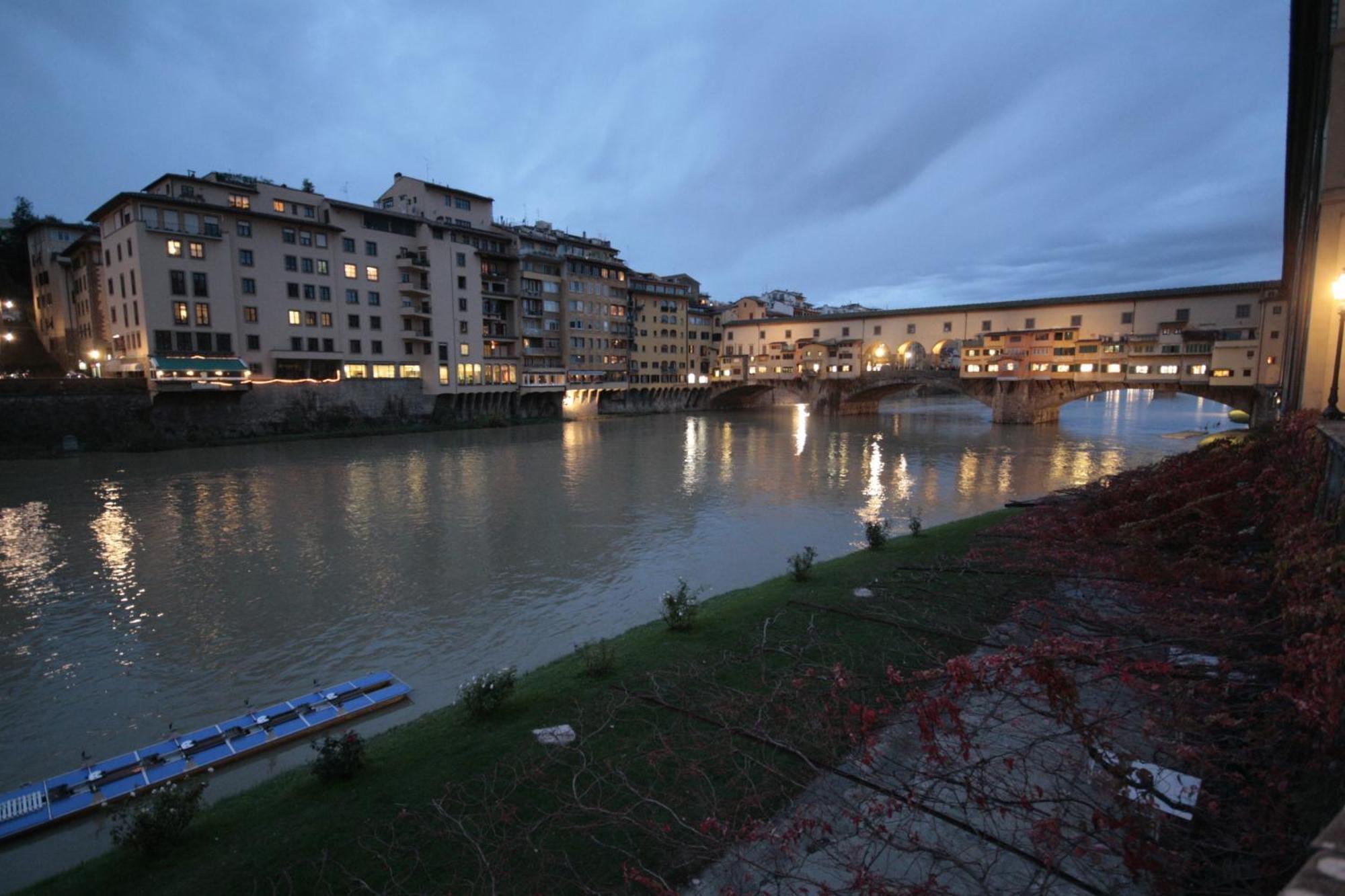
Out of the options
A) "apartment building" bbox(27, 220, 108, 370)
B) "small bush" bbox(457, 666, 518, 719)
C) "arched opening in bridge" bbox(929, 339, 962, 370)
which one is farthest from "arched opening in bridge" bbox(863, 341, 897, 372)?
"apartment building" bbox(27, 220, 108, 370)

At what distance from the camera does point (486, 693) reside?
27.1 feet

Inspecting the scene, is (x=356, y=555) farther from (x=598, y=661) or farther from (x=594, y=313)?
(x=594, y=313)

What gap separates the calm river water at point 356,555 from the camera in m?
11.1

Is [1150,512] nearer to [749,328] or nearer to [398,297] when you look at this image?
[398,297]

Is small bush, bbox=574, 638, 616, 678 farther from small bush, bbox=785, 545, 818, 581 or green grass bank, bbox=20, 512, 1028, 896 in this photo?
small bush, bbox=785, 545, 818, 581

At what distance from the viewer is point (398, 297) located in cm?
5475

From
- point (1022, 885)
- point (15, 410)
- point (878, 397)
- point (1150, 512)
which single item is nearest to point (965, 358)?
point (878, 397)

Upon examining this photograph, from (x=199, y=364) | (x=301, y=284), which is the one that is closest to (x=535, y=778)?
(x=199, y=364)

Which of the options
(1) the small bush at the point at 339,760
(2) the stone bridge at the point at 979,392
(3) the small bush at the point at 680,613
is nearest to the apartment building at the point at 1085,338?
(2) the stone bridge at the point at 979,392

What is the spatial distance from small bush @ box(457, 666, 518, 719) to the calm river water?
2292 millimetres

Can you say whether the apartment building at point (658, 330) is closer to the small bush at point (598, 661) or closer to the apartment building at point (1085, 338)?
the apartment building at point (1085, 338)

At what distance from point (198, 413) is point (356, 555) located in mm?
32746

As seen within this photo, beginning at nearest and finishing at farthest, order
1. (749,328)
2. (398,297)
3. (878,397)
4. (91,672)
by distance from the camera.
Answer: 1. (91,672)
2. (398,297)
3. (878,397)
4. (749,328)

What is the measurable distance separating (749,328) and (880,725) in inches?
3310
